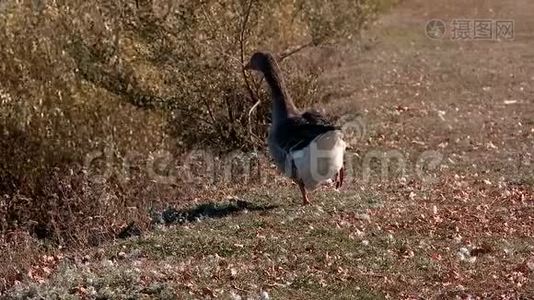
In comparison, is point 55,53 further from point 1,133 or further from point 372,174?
point 372,174

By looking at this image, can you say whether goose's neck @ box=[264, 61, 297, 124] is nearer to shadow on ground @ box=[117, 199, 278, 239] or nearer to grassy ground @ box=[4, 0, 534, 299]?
grassy ground @ box=[4, 0, 534, 299]

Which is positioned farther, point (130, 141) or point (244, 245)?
point (130, 141)

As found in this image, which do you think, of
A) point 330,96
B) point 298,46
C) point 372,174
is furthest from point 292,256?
point 330,96

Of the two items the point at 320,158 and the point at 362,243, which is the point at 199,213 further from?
the point at 362,243

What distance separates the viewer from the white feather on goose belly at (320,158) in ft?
40.9

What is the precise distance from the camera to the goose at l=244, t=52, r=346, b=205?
492 inches

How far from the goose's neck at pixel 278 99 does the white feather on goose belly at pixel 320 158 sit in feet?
3.37

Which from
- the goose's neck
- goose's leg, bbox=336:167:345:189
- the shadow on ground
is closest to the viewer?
the shadow on ground

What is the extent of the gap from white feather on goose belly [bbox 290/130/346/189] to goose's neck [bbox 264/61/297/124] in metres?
1.03

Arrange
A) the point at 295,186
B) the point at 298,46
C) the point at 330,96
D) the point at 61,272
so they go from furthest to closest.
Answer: the point at 330,96
the point at 298,46
the point at 295,186
the point at 61,272

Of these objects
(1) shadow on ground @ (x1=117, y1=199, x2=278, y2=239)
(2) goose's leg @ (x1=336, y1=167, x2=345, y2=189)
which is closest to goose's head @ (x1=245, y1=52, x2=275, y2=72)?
(2) goose's leg @ (x1=336, y1=167, x2=345, y2=189)

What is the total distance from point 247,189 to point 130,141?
3.81 m

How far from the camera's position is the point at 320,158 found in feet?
41.6

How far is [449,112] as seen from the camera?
82.9 feet
